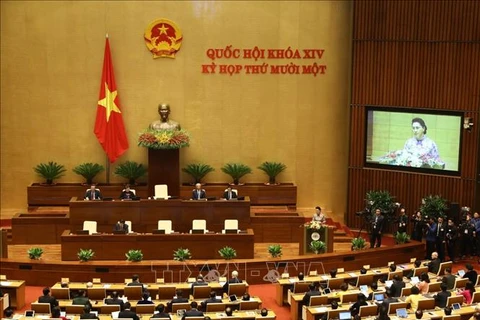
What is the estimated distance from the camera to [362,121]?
2383 centimetres

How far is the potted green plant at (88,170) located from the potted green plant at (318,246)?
713cm

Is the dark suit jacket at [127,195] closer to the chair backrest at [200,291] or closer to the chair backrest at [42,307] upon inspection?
the chair backrest at [200,291]

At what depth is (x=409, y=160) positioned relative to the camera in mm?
23453

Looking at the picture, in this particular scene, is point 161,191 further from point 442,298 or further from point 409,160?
point 442,298

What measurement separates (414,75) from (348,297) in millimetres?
8342

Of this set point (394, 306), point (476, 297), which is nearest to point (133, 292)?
point (394, 306)

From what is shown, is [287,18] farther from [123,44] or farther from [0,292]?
[0,292]

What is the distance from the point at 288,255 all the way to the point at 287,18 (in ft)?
23.0

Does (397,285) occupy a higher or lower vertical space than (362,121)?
lower

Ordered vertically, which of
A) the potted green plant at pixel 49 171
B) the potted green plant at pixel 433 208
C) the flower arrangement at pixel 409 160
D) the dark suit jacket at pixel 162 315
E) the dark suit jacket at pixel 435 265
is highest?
the flower arrangement at pixel 409 160

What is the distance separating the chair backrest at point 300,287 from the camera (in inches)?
699

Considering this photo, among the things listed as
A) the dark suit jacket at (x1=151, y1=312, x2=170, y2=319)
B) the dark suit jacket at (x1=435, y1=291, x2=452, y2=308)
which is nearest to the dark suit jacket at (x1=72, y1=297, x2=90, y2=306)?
the dark suit jacket at (x1=151, y1=312, x2=170, y2=319)

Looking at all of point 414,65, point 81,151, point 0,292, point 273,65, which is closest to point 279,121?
point 273,65

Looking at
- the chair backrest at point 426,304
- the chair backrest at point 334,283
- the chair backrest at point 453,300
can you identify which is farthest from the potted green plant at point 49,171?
the chair backrest at point 453,300
